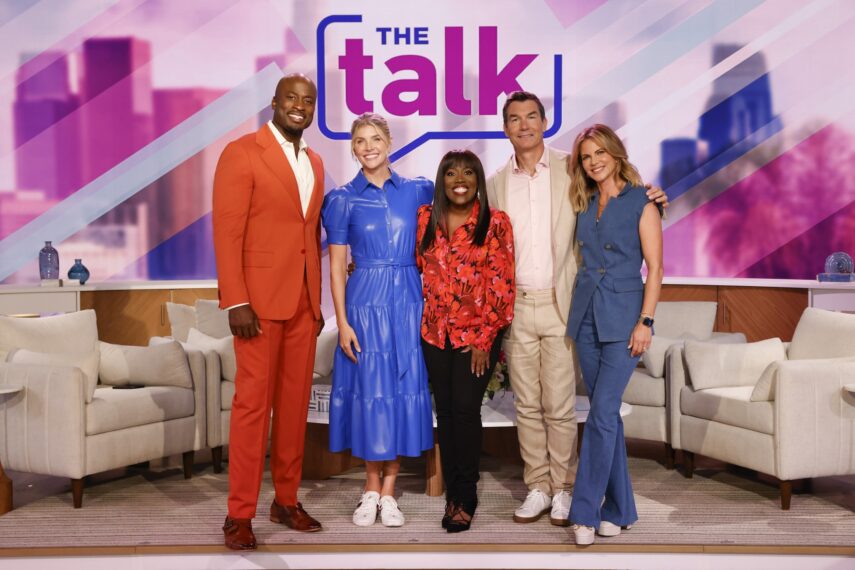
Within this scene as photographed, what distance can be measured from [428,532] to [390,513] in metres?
0.20

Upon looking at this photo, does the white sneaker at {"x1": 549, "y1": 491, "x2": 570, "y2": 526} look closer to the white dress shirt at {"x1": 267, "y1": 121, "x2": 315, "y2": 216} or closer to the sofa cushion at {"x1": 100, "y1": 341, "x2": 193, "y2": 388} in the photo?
the white dress shirt at {"x1": 267, "y1": 121, "x2": 315, "y2": 216}

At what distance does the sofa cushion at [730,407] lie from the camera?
13.8 ft

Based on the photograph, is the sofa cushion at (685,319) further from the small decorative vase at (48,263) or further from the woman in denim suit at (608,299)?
the small decorative vase at (48,263)

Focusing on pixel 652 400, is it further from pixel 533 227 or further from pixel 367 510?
pixel 367 510

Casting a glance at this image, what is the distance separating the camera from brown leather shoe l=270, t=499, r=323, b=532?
12.3 ft

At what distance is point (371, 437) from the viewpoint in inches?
149

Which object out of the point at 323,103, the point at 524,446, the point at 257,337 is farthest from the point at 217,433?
the point at 323,103

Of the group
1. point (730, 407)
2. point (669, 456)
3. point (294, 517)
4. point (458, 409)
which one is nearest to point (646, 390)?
point (669, 456)

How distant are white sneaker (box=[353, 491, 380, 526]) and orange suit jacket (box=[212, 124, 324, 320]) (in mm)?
949

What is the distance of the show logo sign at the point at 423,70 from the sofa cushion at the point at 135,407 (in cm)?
292

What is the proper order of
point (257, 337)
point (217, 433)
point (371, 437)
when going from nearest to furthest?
point (257, 337), point (371, 437), point (217, 433)

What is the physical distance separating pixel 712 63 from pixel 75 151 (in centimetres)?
518

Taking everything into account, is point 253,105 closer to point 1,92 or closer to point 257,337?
point 1,92

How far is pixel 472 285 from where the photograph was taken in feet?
11.8
